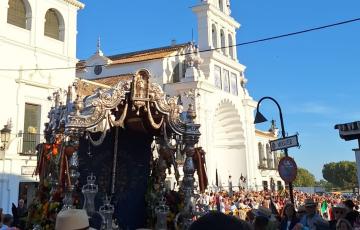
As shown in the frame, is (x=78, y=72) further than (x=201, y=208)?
Yes

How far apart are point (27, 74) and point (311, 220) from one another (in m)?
16.4

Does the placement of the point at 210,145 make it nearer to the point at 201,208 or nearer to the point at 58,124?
the point at 201,208

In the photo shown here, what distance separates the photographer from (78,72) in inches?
1340

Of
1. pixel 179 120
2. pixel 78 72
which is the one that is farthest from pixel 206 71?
pixel 179 120

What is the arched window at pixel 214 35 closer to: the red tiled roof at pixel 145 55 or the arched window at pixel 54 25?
the red tiled roof at pixel 145 55

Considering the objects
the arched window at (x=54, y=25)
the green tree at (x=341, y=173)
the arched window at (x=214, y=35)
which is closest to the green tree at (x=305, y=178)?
the green tree at (x=341, y=173)

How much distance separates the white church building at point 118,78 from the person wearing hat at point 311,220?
10264 mm

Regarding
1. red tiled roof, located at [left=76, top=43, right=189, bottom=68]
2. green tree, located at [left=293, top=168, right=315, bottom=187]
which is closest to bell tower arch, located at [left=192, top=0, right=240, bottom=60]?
red tiled roof, located at [left=76, top=43, right=189, bottom=68]

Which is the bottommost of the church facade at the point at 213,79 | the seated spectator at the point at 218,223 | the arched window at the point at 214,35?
the seated spectator at the point at 218,223

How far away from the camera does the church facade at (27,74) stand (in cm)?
1791

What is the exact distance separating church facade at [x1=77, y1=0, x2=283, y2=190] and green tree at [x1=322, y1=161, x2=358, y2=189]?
49.2m

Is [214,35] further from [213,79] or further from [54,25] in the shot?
[54,25]

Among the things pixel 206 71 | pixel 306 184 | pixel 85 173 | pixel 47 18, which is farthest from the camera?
pixel 306 184

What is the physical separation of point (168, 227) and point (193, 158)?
1910 mm
